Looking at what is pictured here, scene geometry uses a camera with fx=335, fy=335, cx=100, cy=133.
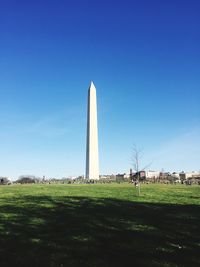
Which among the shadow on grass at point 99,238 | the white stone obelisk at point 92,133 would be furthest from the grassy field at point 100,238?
the white stone obelisk at point 92,133

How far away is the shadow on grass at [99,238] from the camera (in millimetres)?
8047

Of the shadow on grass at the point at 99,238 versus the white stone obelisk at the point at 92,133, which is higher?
the white stone obelisk at the point at 92,133

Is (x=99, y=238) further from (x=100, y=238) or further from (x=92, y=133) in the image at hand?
(x=92, y=133)

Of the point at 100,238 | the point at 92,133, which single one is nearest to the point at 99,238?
the point at 100,238

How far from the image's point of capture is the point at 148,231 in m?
11.3

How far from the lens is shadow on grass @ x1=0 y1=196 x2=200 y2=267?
8047mm

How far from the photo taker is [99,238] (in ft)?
33.6

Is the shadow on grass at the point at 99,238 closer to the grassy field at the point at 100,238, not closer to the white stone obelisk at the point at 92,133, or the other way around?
the grassy field at the point at 100,238

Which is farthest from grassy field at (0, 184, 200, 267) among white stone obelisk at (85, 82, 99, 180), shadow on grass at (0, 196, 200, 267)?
white stone obelisk at (85, 82, 99, 180)

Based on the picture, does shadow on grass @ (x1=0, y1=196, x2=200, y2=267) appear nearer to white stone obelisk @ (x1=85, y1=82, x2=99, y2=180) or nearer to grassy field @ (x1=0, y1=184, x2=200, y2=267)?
grassy field @ (x1=0, y1=184, x2=200, y2=267)

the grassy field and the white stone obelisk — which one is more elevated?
the white stone obelisk

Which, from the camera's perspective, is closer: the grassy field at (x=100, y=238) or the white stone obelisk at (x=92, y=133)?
the grassy field at (x=100, y=238)

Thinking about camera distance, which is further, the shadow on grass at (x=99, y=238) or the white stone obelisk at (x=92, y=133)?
the white stone obelisk at (x=92, y=133)

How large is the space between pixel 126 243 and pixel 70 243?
5.29ft
